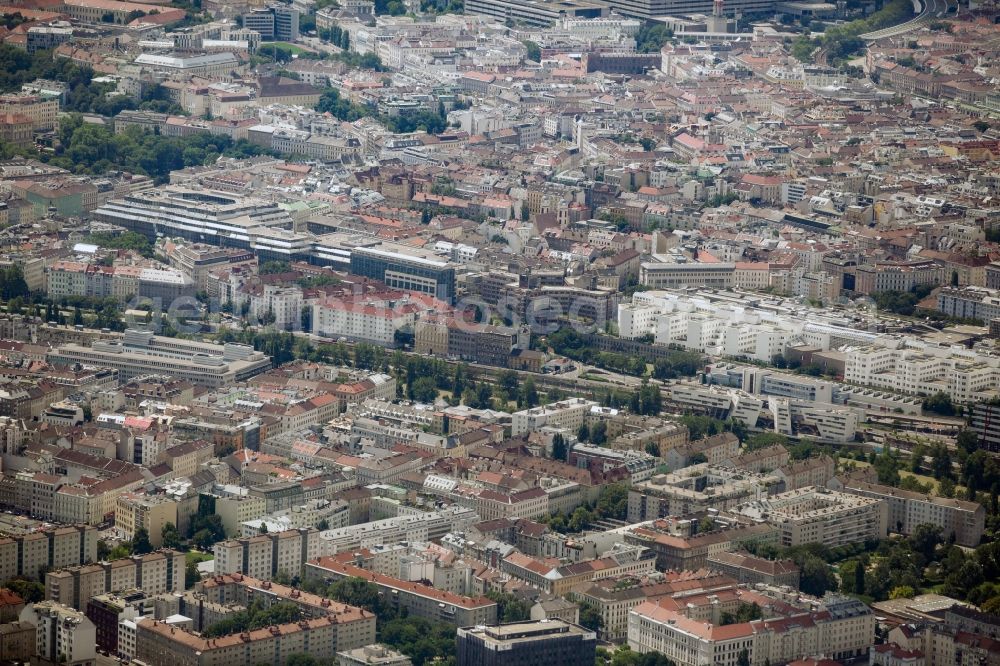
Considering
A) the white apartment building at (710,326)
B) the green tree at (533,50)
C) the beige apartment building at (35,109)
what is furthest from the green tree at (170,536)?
the green tree at (533,50)

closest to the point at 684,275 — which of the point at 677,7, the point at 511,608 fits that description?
the point at 511,608

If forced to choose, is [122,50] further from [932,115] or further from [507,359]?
[507,359]

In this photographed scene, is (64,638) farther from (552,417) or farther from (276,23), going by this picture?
(276,23)

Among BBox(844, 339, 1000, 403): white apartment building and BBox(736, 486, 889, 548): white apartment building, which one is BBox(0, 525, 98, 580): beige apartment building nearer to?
BBox(736, 486, 889, 548): white apartment building

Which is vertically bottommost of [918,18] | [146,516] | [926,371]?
[146,516]

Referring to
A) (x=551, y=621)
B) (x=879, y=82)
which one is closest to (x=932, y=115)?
(x=879, y=82)

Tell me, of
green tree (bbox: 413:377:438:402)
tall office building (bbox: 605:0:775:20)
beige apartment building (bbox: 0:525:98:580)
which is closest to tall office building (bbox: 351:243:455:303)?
green tree (bbox: 413:377:438:402)
